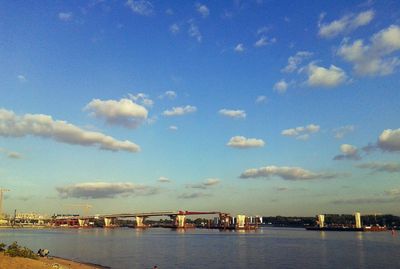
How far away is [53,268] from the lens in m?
49.7

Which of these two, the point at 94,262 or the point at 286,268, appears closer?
the point at 286,268

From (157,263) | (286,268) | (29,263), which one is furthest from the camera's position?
(157,263)

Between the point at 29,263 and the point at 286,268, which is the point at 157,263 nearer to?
the point at 286,268

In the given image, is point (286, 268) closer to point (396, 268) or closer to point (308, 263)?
point (308, 263)

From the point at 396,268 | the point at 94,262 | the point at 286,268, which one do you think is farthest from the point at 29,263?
the point at 396,268

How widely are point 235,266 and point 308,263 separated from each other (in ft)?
44.3

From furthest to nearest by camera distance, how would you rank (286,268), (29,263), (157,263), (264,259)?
(264,259) < (157,263) < (286,268) < (29,263)

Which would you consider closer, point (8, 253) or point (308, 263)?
point (8, 253)

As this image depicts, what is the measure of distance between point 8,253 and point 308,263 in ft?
160

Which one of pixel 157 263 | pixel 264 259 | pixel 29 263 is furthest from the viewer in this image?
pixel 264 259

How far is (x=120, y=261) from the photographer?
74562 millimetres

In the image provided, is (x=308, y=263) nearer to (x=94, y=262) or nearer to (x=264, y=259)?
(x=264, y=259)

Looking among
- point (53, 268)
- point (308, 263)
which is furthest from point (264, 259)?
point (53, 268)

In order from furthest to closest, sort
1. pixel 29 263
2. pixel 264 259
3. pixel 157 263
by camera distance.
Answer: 1. pixel 264 259
2. pixel 157 263
3. pixel 29 263
